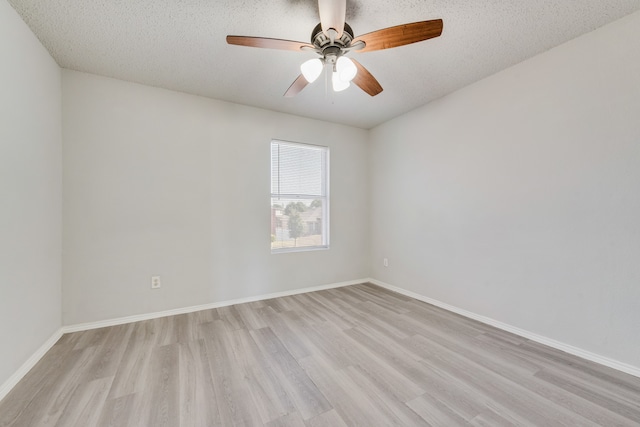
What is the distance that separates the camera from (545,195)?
217cm

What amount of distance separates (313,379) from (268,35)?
8.59 feet

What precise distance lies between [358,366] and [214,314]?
1.75 metres

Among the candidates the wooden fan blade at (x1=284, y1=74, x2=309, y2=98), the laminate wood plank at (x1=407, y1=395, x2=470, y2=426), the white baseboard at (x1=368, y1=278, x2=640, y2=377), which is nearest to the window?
the wooden fan blade at (x1=284, y1=74, x2=309, y2=98)

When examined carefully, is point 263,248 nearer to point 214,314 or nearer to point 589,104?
point 214,314

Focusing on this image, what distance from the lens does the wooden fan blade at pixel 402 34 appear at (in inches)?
54.7

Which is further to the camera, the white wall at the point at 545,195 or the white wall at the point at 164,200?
the white wall at the point at 164,200

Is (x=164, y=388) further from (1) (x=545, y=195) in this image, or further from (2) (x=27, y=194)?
(1) (x=545, y=195)

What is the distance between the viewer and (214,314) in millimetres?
2781

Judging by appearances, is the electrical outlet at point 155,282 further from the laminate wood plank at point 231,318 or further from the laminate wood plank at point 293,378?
the laminate wood plank at point 293,378

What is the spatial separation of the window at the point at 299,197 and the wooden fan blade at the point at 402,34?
206 cm

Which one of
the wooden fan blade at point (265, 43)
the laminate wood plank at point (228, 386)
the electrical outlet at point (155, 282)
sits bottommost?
the laminate wood plank at point (228, 386)

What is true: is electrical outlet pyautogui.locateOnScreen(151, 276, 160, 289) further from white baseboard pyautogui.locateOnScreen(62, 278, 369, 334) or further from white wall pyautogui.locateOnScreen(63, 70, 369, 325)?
white baseboard pyautogui.locateOnScreen(62, 278, 369, 334)

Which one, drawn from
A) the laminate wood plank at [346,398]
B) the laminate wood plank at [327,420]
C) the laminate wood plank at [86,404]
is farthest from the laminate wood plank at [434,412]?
the laminate wood plank at [86,404]

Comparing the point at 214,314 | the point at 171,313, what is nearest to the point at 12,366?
the point at 171,313
